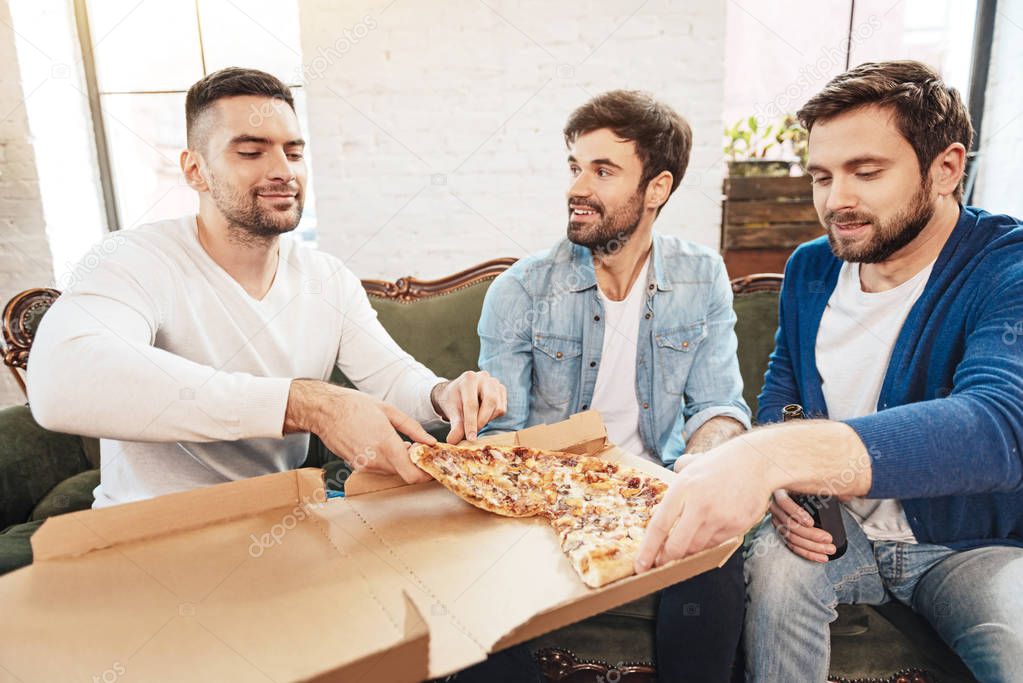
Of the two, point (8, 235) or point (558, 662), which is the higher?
point (8, 235)

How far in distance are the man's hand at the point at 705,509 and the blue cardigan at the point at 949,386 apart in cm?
22

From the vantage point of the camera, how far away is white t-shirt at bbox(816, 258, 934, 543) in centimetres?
123

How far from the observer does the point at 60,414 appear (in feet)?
3.38

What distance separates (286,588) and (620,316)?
1.12 m

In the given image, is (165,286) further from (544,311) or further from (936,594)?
(936,594)

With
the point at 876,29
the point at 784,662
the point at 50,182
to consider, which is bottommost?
the point at 784,662

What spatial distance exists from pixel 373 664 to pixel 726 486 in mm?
466

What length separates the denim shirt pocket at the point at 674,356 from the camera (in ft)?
5.37

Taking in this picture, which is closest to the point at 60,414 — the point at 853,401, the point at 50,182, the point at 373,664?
the point at 373,664

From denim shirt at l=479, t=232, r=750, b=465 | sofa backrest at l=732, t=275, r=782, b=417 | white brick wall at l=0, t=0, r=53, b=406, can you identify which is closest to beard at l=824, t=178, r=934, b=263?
denim shirt at l=479, t=232, r=750, b=465

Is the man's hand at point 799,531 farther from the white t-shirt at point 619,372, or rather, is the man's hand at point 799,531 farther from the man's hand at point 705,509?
the white t-shirt at point 619,372

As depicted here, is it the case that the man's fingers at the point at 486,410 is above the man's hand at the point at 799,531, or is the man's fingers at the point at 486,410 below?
above

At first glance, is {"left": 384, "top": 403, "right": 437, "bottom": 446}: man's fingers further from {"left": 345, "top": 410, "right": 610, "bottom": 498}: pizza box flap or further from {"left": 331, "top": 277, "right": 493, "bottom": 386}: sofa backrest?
{"left": 331, "top": 277, "right": 493, "bottom": 386}: sofa backrest

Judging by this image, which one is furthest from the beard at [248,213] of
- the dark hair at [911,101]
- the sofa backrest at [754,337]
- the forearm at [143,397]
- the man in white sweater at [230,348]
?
the sofa backrest at [754,337]
